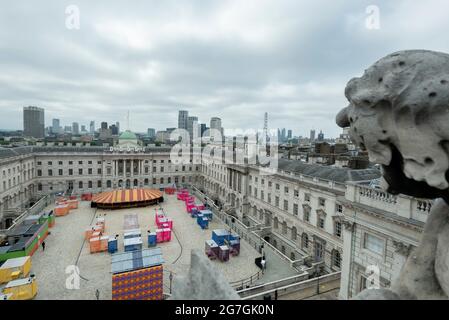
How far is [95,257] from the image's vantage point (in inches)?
1160

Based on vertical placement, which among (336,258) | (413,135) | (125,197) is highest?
(413,135)

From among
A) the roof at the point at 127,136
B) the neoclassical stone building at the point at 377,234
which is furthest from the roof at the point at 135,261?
the roof at the point at 127,136

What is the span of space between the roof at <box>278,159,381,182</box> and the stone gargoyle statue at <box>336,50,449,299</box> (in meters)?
26.7

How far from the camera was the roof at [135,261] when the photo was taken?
2066cm

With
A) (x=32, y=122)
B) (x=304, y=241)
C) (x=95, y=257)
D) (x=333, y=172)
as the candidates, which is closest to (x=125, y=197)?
(x=95, y=257)

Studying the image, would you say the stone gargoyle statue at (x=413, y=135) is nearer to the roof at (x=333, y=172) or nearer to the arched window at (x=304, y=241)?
the roof at (x=333, y=172)

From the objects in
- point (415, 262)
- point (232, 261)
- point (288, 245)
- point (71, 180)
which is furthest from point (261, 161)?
point (71, 180)

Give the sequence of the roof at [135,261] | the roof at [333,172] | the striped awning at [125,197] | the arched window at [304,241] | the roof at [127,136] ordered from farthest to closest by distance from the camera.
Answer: the roof at [127,136] → the striped awning at [125,197] → the arched window at [304,241] → the roof at [333,172] → the roof at [135,261]

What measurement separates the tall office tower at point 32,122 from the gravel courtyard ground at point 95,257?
557 ft

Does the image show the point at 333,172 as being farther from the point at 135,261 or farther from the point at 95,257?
the point at 95,257

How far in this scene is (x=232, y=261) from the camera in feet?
96.7

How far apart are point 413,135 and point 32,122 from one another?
745 feet

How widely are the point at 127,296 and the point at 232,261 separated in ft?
41.1
